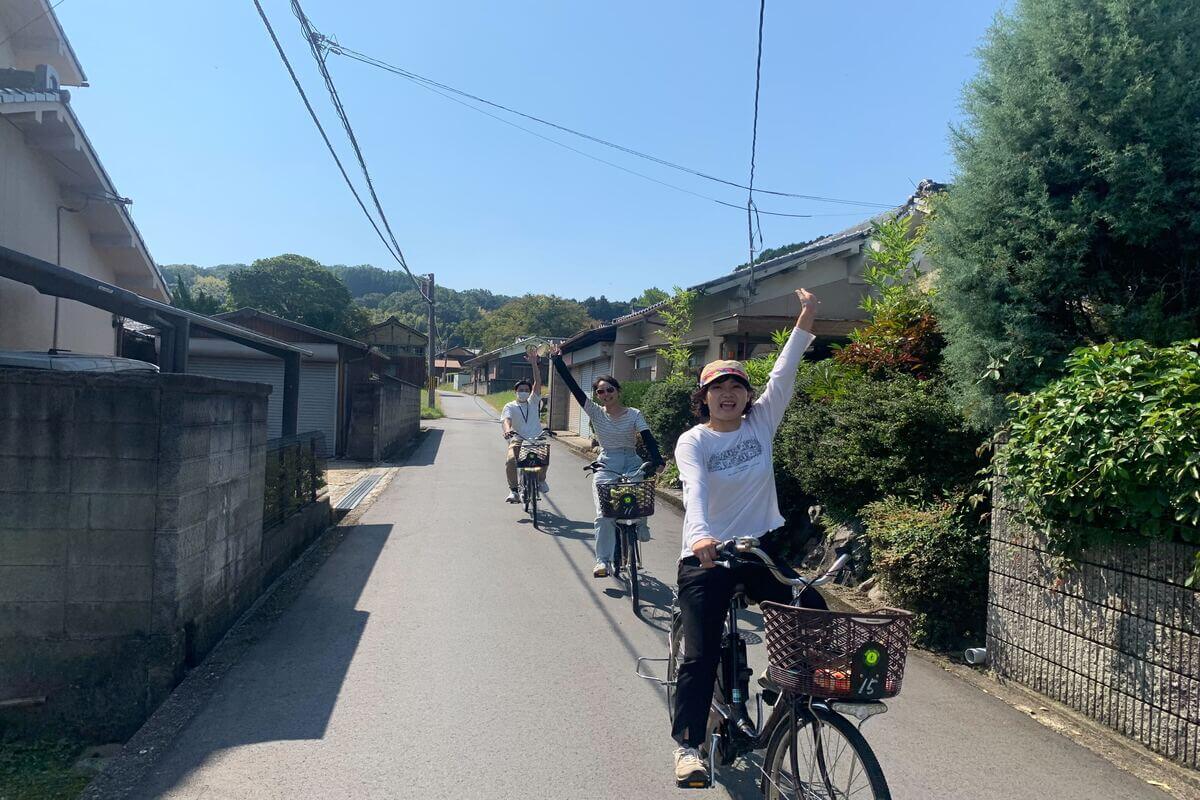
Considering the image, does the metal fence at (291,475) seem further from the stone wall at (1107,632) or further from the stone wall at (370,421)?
the stone wall at (370,421)

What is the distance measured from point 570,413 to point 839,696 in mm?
30186

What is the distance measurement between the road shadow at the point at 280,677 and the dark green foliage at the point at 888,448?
4.08 m

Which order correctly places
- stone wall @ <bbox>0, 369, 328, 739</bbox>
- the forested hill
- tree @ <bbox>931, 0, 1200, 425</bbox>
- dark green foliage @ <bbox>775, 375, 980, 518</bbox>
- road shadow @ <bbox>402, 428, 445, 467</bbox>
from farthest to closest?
A: the forested hill → road shadow @ <bbox>402, 428, 445, 467</bbox> → dark green foliage @ <bbox>775, 375, 980, 518</bbox> → tree @ <bbox>931, 0, 1200, 425</bbox> → stone wall @ <bbox>0, 369, 328, 739</bbox>

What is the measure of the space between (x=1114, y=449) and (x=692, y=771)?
8.42ft

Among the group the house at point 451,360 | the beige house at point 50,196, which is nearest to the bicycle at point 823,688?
the beige house at point 50,196

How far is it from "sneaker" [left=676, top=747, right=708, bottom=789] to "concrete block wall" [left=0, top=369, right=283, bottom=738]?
300 centimetres

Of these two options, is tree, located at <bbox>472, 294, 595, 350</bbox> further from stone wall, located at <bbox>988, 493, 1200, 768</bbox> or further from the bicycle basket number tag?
the bicycle basket number tag

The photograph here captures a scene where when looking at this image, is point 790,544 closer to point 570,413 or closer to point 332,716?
point 332,716

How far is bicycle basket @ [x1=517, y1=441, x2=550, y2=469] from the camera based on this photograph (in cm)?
1066

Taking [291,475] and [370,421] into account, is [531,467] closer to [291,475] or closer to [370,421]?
[291,475]

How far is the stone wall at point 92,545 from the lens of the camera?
451 cm

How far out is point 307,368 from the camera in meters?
19.6

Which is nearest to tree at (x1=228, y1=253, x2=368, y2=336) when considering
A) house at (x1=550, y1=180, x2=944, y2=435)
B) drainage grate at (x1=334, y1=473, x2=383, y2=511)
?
house at (x1=550, y1=180, x2=944, y2=435)

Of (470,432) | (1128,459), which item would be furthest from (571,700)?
(470,432)
